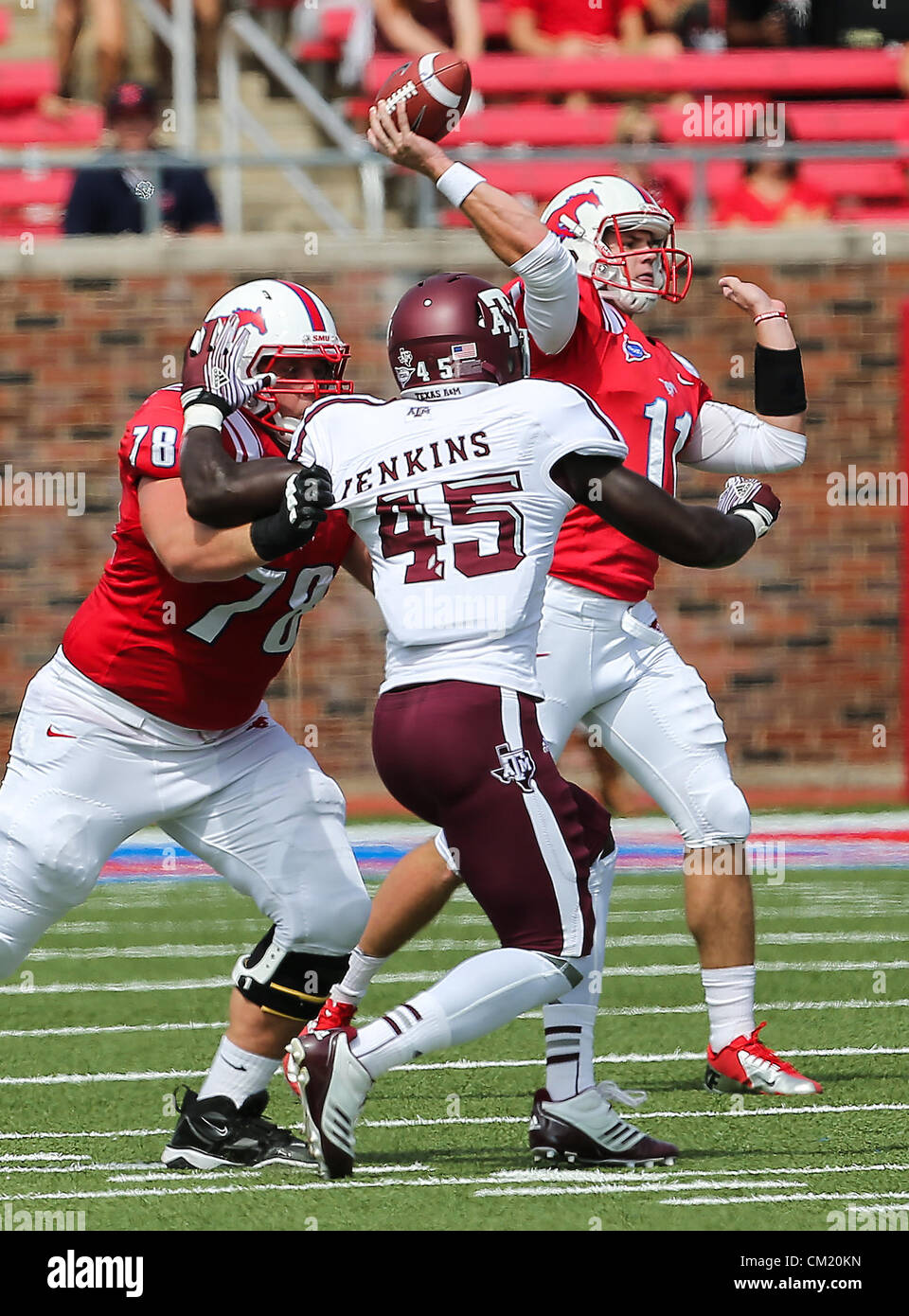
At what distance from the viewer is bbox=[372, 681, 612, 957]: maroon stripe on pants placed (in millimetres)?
4242

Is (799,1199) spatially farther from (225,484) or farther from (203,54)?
(203,54)

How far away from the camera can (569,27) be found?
13828mm

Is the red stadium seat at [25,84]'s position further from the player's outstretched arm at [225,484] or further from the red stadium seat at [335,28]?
the player's outstretched arm at [225,484]

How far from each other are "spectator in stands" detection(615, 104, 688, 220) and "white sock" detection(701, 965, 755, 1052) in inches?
288

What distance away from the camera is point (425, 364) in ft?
14.7

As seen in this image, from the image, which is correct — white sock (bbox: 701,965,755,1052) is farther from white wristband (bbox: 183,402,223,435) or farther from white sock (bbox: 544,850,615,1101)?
white wristband (bbox: 183,402,223,435)

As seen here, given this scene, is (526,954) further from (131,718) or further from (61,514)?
(61,514)

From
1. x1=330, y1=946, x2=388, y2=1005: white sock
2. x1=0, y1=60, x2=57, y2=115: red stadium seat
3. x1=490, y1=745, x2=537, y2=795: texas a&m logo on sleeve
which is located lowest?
x1=330, y1=946, x2=388, y2=1005: white sock

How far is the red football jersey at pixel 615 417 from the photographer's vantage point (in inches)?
224

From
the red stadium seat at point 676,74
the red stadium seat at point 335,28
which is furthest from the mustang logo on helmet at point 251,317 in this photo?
the red stadium seat at point 335,28

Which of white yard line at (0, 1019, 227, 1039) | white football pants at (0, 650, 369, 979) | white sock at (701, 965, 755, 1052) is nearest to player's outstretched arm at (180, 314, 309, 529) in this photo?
white football pants at (0, 650, 369, 979)

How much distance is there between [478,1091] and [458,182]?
6.97 ft

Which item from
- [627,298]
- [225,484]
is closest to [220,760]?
[225,484]

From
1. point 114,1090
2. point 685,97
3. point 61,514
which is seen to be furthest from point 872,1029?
point 685,97
